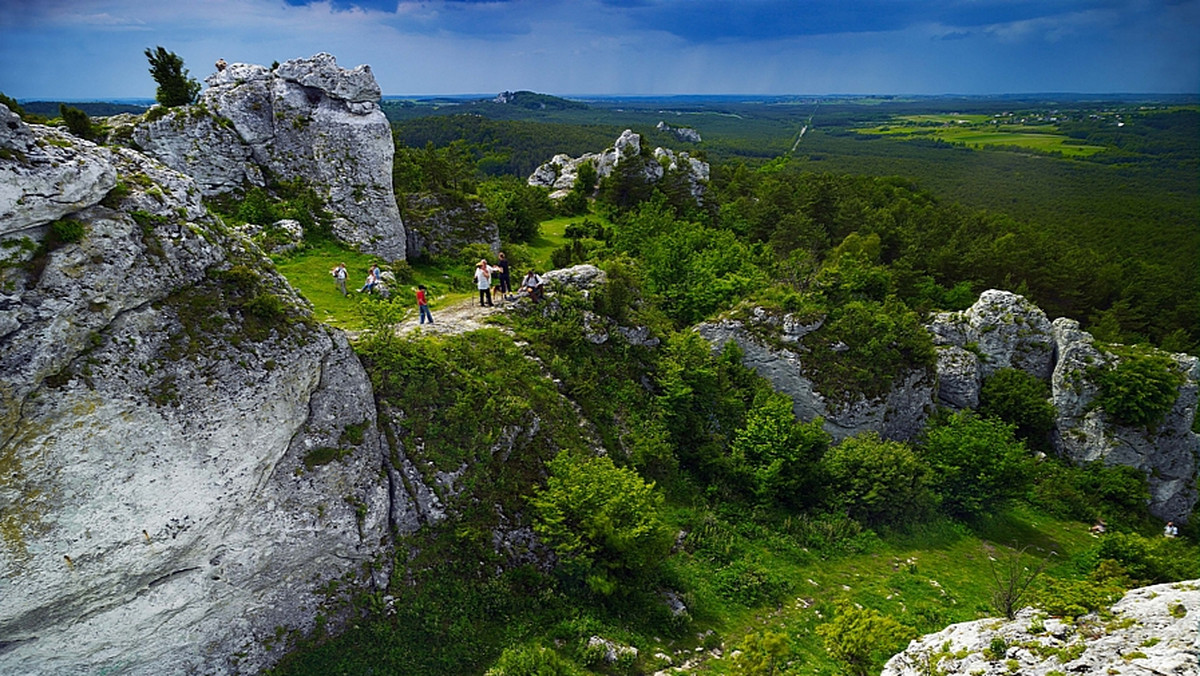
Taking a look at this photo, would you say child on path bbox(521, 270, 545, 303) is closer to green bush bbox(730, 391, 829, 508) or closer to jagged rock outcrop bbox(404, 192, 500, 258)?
green bush bbox(730, 391, 829, 508)

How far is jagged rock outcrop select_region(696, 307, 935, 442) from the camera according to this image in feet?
74.5

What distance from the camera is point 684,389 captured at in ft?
64.2

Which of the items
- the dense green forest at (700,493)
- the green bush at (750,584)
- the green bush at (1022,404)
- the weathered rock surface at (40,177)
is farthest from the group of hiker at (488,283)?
the green bush at (1022,404)

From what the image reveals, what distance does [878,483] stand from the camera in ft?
60.3

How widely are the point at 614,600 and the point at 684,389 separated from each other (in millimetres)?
8100

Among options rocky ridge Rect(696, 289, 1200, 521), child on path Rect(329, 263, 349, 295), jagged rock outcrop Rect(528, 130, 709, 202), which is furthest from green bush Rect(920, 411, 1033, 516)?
jagged rock outcrop Rect(528, 130, 709, 202)

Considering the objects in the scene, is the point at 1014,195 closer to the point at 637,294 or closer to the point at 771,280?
the point at 771,280

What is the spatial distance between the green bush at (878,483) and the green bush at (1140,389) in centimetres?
1340

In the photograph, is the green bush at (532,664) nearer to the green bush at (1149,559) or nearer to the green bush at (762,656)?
the green bush at (762,656)

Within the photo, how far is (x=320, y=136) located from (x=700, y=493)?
22.1m

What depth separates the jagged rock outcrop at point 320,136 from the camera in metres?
23.7

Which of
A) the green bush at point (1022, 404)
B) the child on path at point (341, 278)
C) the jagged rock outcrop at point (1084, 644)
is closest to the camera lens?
the jagged rock outcrop at point (1084, 644)

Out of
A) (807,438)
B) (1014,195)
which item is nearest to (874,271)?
(807,438)

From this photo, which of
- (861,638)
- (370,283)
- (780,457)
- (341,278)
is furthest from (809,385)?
(341,278)
